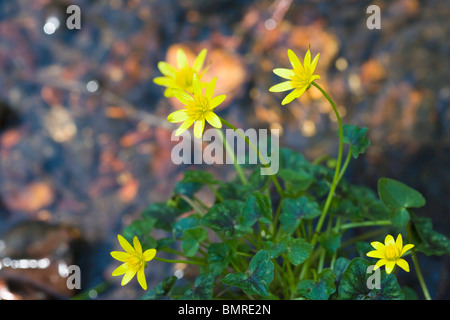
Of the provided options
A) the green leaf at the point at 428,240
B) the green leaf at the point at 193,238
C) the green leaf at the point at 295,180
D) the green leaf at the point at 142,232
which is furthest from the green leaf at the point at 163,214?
the green leaf at the point at 428,240

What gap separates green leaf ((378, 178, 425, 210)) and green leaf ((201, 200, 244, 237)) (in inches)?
9.9

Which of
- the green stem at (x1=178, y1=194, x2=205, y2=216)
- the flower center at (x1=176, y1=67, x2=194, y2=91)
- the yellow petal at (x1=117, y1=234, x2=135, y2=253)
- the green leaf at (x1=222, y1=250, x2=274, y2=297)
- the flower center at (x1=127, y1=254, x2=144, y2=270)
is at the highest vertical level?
the flower center at (x1=176, y1=67, x2=194, y2=91)

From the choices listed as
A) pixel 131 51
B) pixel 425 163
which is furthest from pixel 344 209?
pixel 131 51

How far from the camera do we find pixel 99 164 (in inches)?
59.1

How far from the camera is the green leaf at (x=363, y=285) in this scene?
0.72 meters

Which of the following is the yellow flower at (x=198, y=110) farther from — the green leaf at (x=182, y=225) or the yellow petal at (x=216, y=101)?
the green leaf at (x=182, y=225)

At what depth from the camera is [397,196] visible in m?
0.80

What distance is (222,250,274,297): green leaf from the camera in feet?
2.35

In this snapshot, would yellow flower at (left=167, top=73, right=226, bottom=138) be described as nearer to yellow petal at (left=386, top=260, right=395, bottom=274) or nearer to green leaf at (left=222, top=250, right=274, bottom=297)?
green leaf at (left=222, top=250, right=274, bottom=297)

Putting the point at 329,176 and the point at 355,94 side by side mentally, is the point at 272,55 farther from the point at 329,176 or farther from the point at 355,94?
the point at 329,176

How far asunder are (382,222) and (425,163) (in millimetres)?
433

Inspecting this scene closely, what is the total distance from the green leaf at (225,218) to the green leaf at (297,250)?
9 cm

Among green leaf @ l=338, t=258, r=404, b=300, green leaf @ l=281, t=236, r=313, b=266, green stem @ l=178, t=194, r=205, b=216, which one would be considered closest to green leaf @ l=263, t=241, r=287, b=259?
green leaf @ l=281, t=236, r=313, b=266
